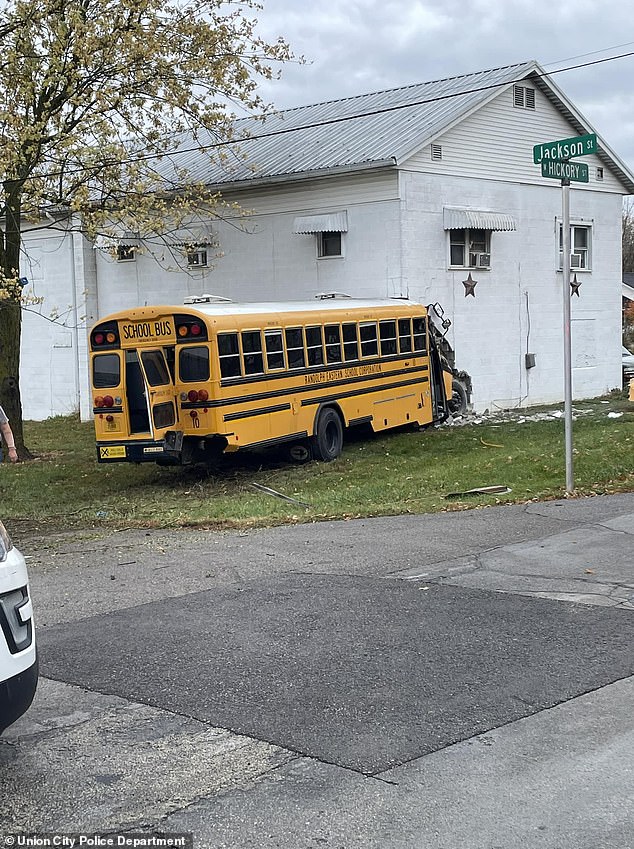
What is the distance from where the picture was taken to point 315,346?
18.5 meters

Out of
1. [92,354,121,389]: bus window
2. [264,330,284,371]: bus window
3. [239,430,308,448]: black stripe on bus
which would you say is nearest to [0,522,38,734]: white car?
[92,354,121,389]: bus window

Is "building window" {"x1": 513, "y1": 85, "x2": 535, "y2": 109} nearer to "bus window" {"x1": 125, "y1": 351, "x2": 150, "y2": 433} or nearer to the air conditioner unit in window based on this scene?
the air conditioner unit in window

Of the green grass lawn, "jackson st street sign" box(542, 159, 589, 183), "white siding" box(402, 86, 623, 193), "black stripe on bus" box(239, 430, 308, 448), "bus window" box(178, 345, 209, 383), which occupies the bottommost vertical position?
the green grass lawn

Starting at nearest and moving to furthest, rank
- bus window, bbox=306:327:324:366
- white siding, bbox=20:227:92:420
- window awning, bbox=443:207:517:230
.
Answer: bus window, bbox=306:327:324:366
window awning, bbox=443:207:517:230
white siding, bbox=20:227:92:420

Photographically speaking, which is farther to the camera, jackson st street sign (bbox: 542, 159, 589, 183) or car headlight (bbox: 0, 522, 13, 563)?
jackson st street sign (bbox: 542, 159, 589, 183)

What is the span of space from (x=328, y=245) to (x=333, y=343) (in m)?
6.16

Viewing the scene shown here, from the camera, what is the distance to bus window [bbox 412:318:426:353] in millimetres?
21562

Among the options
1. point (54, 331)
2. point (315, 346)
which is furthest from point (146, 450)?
point (54, 331)

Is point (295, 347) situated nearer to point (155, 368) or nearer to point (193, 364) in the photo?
point (193, 364)

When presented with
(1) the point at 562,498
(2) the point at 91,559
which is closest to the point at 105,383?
(2) the point at 91,559

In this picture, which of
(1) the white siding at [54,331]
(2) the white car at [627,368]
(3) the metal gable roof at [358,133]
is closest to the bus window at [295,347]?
(3) the metal gable roof at [358,133]

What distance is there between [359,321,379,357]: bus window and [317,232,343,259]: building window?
184 inches

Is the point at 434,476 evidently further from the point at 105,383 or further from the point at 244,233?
the point at 244,233

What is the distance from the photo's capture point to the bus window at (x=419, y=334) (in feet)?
70.7
